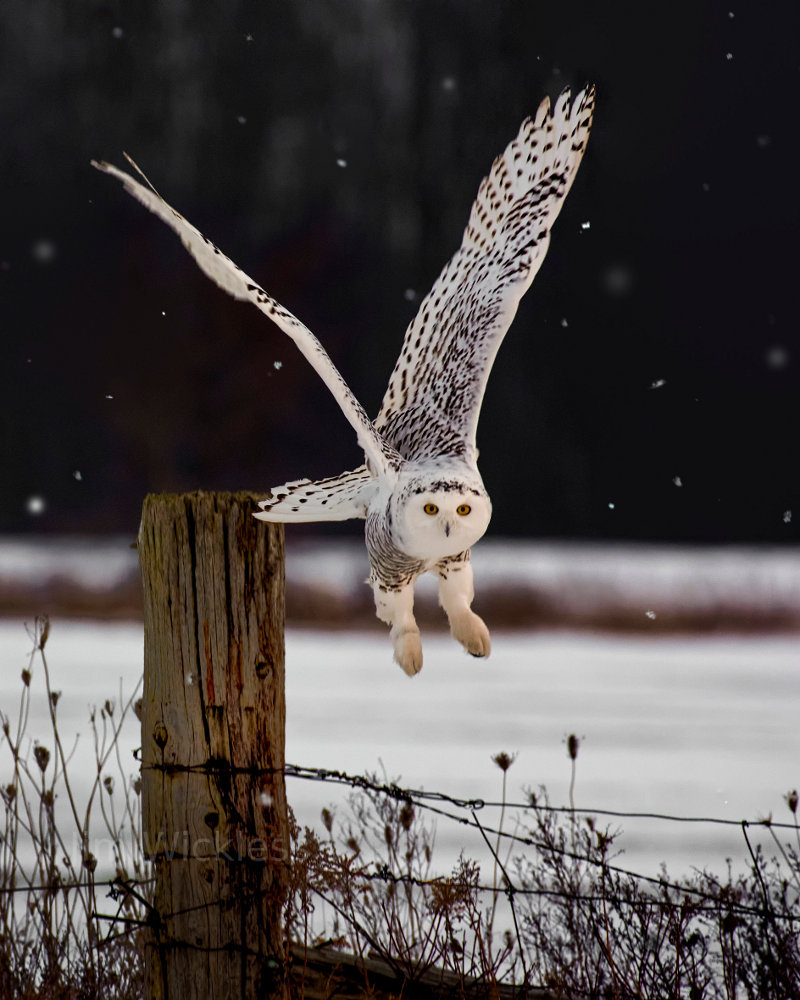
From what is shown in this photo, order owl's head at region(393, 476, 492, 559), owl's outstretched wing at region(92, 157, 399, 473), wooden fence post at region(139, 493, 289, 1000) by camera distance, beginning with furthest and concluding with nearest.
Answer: wooden fence post at region(139, 493, 289, 1000)
owl's outstretched wing at region(92, 157, 399, 473)
owl's head at region(393, 476, 492, 559)

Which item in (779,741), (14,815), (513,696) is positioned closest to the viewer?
(14,815)

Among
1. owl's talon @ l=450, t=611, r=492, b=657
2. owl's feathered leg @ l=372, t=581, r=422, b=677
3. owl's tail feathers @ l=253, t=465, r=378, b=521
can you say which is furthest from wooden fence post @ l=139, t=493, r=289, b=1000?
owl's talon @ l=450, t=611, r=492, b=657

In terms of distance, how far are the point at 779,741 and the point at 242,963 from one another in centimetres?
523

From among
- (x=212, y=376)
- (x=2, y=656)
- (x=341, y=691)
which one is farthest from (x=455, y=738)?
(x=2, y=656)

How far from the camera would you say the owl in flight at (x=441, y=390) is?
150cm

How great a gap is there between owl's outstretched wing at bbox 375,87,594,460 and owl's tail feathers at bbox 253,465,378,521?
0.13 metres

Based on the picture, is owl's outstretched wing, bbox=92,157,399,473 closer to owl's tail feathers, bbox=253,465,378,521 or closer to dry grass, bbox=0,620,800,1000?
owl's tail feathers, bbox=253,465,378,521

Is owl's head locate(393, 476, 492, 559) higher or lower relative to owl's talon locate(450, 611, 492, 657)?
higher

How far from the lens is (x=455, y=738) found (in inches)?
256

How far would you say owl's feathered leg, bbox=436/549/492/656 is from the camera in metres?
1.67

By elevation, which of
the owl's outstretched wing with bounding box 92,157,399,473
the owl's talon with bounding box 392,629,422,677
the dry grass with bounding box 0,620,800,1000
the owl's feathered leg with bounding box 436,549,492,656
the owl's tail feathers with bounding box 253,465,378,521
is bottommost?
the dry grass with bounding box 0,620,800,1000

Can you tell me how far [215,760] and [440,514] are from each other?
64 centimetres

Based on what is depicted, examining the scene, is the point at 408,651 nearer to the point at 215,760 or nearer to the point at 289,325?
the point at 215,760

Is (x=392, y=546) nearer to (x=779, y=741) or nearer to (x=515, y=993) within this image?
(x=515, y=993)
